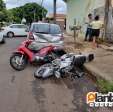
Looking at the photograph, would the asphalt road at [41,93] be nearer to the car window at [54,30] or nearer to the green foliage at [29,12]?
the car window at [54,30]

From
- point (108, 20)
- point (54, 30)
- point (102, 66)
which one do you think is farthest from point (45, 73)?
point (108, 20)

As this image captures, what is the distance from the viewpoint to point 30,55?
13.0 m

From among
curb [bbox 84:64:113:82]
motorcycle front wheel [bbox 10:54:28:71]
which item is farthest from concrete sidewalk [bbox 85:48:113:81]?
motorcycle front wheel [bbox 10:54:28:71]

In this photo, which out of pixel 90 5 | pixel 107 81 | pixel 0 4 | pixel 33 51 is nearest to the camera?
pixel 107 81

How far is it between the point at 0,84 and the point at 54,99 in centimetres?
221

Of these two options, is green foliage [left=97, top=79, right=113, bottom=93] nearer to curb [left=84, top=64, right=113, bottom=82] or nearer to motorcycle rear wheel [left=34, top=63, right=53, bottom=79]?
curb [left=84, top=64, right=113, bottom=82]

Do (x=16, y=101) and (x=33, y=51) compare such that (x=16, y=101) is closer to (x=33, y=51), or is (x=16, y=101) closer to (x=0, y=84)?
(x=0, y=84)

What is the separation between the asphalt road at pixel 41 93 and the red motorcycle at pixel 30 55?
27.0 inches

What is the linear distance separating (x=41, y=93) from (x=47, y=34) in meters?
6.25

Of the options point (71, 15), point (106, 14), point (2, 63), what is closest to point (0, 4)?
point (71, 15)

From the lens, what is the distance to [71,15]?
117 feet

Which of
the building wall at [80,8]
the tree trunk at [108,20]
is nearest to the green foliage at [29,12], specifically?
the building wall at [80,8]

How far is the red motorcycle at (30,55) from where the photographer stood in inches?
499

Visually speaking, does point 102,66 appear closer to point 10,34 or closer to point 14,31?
point 10,34
